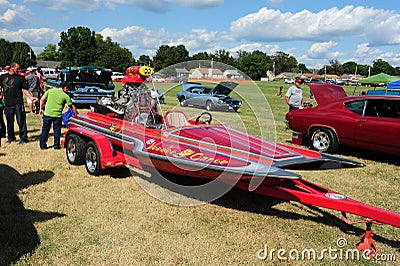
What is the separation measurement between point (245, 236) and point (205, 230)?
0.48 m

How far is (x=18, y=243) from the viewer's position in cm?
377

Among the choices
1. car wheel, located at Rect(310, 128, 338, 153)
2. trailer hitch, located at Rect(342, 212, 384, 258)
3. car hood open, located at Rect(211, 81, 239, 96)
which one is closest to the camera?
trailer hitch, located at Rect(342, 212, 384, 258)

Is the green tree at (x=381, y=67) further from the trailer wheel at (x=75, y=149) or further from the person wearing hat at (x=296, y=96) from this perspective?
the trailer wheel at (x=75, y=149)

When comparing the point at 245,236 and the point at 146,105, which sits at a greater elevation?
the point at 146,105

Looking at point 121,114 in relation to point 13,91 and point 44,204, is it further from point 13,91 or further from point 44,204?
point 13,91

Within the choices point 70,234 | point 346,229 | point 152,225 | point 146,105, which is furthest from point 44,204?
point 346,229

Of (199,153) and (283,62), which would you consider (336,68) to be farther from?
(199,153)

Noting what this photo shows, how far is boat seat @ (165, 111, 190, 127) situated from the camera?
5.15 metres

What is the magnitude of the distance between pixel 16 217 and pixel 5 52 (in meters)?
92.5

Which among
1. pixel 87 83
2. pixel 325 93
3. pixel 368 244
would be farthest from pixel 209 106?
pixel 87 83

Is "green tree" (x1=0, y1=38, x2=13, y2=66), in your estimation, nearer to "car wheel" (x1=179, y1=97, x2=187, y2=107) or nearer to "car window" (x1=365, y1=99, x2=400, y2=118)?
"car window" (x1=365, y1=99, x2=400, y2=118)

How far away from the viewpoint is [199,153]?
14.4ft

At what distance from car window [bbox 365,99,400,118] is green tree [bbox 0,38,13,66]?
90450 mm

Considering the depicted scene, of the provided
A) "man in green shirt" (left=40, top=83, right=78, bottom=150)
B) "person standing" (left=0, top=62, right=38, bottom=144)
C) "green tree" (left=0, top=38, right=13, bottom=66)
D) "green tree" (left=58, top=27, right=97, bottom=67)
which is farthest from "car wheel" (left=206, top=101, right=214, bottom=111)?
"green tree" (left=0, top=38, right=13, bottom=66)
